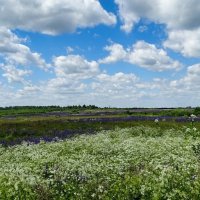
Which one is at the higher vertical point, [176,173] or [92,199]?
[176,173]

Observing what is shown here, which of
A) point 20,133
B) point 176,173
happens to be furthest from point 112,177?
point 20,133

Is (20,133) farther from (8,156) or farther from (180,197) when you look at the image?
(180,197)

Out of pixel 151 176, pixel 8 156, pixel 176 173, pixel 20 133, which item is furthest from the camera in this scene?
pixel 20 133

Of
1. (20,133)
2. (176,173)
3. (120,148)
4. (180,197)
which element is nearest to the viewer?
(180,197)

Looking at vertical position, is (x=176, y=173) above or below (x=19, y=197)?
above

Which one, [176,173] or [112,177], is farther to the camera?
[112,177]

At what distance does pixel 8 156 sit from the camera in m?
22.9

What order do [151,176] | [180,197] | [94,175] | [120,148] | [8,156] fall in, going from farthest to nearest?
[8,156] → [120,148] → [94,175] → [151,176] → [180,197]

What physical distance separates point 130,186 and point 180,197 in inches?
57.3

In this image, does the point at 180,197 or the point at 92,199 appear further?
the point at 92,199

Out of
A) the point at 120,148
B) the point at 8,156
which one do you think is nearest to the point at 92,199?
the point at 120,148

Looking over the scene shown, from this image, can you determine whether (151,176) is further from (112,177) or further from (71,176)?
(71,176)

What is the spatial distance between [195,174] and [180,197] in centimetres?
216

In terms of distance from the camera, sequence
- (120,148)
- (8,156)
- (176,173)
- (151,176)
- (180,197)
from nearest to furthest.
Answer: (180,197) < (176,173) < (151,176) < (120,148) < (8,156)
